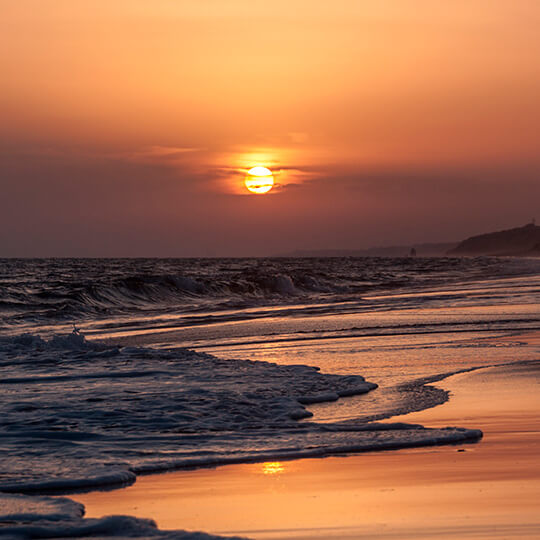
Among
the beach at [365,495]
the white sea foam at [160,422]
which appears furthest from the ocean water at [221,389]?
the beach at [365,495]

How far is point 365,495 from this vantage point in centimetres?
470

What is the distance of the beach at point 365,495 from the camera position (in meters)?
4.11

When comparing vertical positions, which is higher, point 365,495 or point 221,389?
point 221,389

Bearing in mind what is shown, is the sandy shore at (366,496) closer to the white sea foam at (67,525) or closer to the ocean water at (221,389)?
the white sea foam at (67,525)

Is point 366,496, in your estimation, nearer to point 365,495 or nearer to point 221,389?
point 365,495

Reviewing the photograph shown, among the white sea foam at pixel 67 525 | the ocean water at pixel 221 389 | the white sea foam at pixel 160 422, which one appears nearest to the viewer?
the white sea foam at pixel 67 525

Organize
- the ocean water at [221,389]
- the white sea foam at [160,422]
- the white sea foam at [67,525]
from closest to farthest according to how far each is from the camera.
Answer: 1. the white sea foam at [67,525]
2. the white sea foam at [160,422]
3. the ocean water at [221,389]

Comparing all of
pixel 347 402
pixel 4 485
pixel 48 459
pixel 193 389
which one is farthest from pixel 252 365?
pixel 4 485

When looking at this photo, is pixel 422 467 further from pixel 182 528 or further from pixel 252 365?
pixel 252 365

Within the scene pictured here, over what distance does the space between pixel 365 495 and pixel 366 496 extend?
0.02 metres

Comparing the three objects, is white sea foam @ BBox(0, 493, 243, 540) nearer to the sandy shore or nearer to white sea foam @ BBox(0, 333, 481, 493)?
the sandy shore

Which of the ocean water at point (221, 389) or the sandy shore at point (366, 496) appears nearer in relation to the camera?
the sandy shore at point (366, 496)

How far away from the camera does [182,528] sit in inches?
165

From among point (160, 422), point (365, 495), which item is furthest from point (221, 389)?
point (365, 495)
